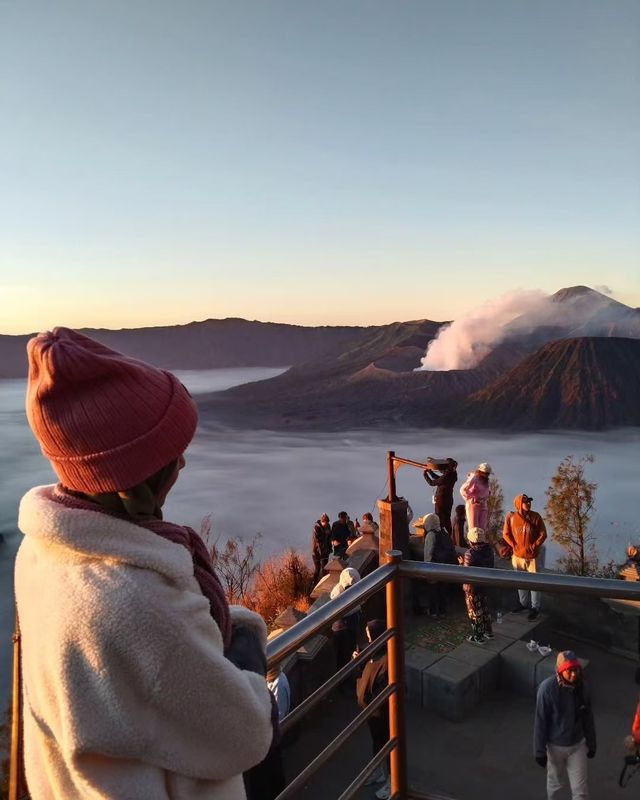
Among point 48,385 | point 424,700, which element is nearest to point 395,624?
point 48,385

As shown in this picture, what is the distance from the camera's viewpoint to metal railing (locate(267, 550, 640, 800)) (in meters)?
1.51

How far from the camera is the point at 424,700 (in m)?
6.37

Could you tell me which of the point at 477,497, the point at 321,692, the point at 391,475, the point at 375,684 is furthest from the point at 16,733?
the point at 391,475

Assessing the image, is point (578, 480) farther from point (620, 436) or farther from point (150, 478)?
point (620, 436)

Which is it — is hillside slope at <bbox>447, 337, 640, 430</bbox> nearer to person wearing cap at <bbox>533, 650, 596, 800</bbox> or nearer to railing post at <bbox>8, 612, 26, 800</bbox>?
person wearing cap at <bbox>533, 650, 596, 800</bbox>

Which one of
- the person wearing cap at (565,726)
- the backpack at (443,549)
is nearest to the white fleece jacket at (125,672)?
the person wearing cap at (565,726)

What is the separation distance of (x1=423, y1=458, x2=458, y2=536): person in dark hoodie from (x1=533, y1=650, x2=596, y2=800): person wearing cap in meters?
4.57

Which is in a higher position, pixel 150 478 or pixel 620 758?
pixel 150 478

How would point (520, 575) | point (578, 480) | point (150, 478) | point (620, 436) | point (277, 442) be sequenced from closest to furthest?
1. point (150, 478)
2. point (520, 575)
3. point (578, 480)
4. point (620, 436)
5. point (277, 442)

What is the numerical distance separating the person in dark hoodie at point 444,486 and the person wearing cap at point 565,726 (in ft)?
15.0

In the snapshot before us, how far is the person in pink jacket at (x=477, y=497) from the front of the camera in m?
7.69

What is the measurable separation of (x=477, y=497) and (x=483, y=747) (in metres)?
2.77

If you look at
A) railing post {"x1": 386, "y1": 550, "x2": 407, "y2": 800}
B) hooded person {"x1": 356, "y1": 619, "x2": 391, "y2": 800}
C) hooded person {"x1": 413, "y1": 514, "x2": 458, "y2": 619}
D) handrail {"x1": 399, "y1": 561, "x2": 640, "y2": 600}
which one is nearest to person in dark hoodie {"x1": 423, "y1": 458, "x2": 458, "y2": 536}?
hooded person {"x1": 413, "y1": 514, "x2": 458, "y2": 619}

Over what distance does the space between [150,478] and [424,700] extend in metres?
6.08
